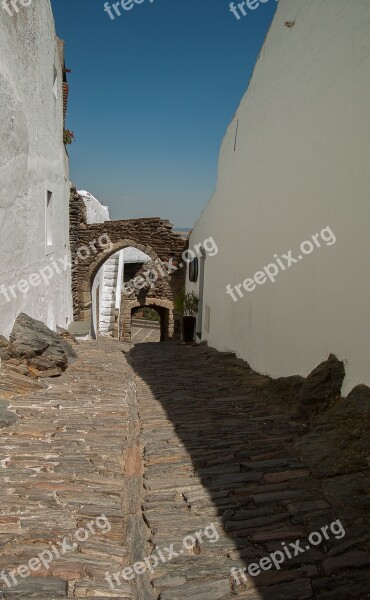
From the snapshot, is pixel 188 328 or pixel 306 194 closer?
pixel 306 194

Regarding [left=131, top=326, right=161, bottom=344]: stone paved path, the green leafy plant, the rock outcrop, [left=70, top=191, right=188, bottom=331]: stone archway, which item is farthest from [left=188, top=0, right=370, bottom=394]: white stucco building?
[left=131, top=326, right=161, bottom=344]: stone paved path

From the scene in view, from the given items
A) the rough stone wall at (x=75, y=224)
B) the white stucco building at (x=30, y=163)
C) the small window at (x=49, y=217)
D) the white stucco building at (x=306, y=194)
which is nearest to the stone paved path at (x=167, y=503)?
the white stucco building at (x=306, y=194)

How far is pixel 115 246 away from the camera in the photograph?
50.7ft

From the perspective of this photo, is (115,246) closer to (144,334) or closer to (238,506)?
(144,334)

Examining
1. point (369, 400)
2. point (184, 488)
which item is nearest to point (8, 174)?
point (184, 488)

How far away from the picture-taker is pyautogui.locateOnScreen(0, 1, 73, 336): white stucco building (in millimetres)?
5699

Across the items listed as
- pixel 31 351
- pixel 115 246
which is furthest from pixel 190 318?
pixel 31 351

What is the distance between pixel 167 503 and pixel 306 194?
131 inches

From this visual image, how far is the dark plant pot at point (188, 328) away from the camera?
1202cm

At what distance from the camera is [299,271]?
16.9 ft

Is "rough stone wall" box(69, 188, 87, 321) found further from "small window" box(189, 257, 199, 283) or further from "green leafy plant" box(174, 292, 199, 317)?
"small window" box(189, 257, 199, 283)

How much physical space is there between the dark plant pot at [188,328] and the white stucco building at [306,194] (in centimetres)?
397

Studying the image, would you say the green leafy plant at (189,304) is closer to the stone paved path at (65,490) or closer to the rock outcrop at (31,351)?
the rock outcrop at (31,351)

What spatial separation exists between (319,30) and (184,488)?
4.33 metres
